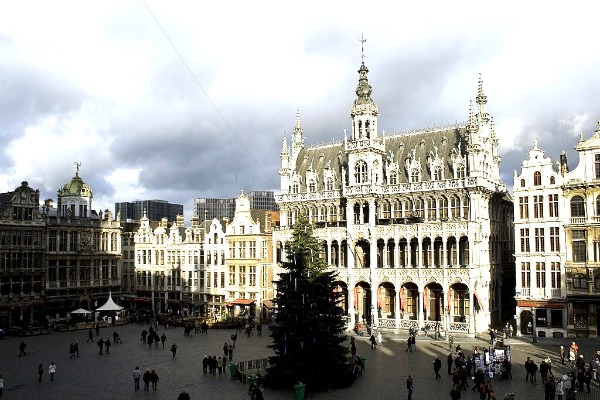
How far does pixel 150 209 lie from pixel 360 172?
123545 mm

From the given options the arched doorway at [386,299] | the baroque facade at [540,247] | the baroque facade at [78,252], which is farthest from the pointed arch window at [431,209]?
the baroque facade at [78,252]

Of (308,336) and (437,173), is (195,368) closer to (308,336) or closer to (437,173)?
(308,336)

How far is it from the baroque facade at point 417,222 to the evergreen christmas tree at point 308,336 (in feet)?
83.4

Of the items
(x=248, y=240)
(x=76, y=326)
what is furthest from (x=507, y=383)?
(x=76, y=326)

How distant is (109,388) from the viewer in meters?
37.3

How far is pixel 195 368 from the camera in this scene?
142 feet

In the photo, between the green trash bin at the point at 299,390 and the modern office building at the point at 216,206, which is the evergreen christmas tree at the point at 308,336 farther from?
the modern office building at the point at 216,206

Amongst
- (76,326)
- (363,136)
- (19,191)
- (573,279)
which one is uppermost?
(363,136)

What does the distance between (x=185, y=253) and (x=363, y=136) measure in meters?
33.7

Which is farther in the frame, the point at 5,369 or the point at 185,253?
the point at 185,253

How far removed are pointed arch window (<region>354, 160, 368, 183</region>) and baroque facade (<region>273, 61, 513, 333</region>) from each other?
13 cm

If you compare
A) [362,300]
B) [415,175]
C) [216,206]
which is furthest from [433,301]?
[216,206]

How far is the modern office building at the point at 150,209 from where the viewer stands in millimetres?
177625

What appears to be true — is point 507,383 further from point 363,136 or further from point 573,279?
point 363,136
